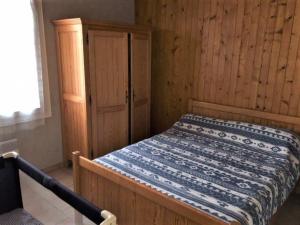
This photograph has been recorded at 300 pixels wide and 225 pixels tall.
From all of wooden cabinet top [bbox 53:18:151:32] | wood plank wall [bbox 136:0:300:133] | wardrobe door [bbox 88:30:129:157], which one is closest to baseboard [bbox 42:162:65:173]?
wardrobe door [bbox 88:30:129:157]

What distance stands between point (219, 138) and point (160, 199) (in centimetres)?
143

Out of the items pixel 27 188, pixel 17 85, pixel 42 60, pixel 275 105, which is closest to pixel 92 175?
pixel 27 188

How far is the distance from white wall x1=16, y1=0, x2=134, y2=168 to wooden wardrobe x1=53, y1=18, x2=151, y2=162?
2.9 inches

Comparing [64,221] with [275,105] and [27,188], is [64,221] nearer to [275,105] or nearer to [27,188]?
[27,188]

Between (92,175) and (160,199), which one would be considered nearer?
(160,199)

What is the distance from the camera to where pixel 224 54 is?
114 inches

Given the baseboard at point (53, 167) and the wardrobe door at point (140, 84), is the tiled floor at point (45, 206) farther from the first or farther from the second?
the wardrobe door at point (140, 84)

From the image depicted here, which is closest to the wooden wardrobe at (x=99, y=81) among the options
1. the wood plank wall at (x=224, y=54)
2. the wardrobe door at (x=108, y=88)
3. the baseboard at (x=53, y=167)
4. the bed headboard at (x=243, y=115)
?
the wardrobe door at (x=108, y=88)

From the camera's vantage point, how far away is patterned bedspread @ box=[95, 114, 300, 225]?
1.63 meters

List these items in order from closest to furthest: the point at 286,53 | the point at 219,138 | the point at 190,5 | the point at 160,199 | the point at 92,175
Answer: the point at 160,199 < the point at 92,175 < the point at 286,53 < the point at 219,138 < the point at 190,5

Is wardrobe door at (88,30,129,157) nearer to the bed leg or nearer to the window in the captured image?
the window

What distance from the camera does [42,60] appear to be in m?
2.71

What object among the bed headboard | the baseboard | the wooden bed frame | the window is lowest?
the baseboard

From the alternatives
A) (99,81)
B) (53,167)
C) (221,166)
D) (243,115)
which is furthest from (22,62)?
(243,115)
